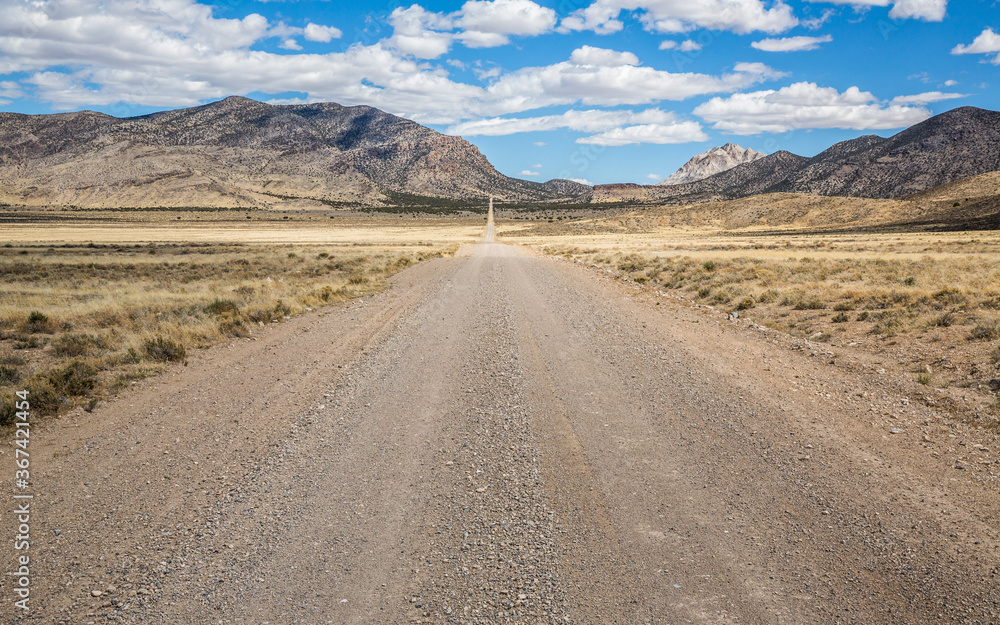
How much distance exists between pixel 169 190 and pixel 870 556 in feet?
672

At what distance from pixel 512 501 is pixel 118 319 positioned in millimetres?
13832

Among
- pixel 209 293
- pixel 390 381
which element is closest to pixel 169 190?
pixel 209 293

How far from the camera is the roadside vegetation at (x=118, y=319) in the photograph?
832 cm

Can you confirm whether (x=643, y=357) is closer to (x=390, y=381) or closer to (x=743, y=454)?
(x=743, y=454)

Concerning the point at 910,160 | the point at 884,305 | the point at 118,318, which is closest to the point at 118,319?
the point at 118,318

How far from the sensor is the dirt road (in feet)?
12.0

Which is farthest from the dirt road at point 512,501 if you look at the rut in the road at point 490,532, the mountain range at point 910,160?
the mountain range at point 910,160

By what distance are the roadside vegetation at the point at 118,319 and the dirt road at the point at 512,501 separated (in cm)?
100

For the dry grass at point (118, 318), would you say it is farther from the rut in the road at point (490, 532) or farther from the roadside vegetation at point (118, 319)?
the rut in the road at point (490, 532)

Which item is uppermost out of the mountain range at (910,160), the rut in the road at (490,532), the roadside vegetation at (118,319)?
the mountain range at (910,160)

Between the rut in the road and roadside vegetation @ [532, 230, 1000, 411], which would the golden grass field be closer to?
roadside vegetation @ [532, 230, 1000, 411]

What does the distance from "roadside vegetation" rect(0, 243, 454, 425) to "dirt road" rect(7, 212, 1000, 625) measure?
1.00m

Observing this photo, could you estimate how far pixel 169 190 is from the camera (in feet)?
559

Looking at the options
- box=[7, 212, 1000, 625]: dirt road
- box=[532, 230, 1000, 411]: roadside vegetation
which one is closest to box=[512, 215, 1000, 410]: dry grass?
box=[532, 230, 1000, 411]: roadside vegetation
